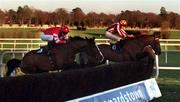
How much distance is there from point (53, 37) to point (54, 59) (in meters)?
0.52

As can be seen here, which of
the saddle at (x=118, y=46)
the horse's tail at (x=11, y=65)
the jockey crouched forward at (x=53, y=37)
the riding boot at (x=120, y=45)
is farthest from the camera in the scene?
the riding boot at (x=120, y=45)

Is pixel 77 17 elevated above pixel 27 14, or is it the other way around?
pixel 27 14

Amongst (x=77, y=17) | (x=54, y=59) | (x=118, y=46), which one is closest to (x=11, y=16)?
(x=77, y=17)

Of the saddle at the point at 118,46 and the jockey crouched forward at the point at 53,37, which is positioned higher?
the jockey crouched forward at the point at 53,37

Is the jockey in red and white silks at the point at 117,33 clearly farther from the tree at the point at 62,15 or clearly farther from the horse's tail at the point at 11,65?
the tree at the point at 62,15

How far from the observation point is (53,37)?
37.0 ft

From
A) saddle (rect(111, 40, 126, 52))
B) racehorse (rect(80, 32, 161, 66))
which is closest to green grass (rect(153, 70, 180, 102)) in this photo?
racehorse (rect(80, 32, 161, 66))

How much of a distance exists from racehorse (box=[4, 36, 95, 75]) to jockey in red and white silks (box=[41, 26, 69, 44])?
0.42 ft

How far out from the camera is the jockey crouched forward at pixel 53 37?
1106 centimetres

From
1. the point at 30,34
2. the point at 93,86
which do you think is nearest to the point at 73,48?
the point at 93,86

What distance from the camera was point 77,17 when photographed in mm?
48219

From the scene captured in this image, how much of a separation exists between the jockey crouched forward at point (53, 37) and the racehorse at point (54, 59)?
0.10m

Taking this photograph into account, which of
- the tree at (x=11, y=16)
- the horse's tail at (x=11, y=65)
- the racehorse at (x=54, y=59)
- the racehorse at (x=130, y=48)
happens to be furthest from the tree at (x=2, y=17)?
the horse's tail at (x=11, y=65)

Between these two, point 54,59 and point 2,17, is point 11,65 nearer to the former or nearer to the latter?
point 54,59
